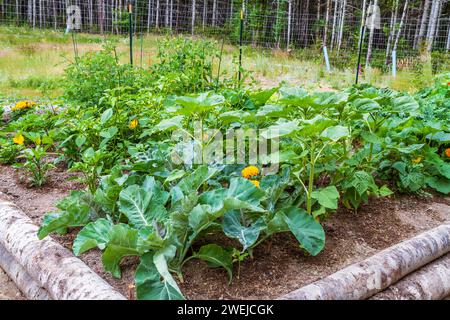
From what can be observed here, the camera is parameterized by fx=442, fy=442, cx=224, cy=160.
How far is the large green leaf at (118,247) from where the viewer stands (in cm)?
150

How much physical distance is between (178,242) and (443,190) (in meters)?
1.75

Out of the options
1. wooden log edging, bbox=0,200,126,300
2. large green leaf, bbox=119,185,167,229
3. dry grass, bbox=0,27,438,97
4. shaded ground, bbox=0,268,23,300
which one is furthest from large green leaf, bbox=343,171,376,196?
dry grass, bbox=0,27,438,97

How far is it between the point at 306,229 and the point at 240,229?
0.83ft

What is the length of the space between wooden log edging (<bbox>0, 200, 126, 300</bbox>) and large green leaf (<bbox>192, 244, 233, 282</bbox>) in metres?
0.33

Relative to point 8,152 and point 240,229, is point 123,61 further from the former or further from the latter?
point 240,229

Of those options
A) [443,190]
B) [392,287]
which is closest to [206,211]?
[392,287]

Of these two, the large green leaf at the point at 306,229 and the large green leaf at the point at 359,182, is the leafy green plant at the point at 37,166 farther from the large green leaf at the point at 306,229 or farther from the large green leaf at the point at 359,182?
the large green leaf at the point at 359,182

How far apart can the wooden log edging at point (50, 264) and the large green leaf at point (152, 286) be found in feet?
0.23

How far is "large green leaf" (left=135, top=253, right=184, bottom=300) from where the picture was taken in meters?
1.41

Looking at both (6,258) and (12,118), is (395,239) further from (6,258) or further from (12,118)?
(12,118)

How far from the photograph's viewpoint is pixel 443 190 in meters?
2.58

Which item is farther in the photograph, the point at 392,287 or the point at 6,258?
the point at 6,258

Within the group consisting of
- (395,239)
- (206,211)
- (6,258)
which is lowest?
(6,258)
